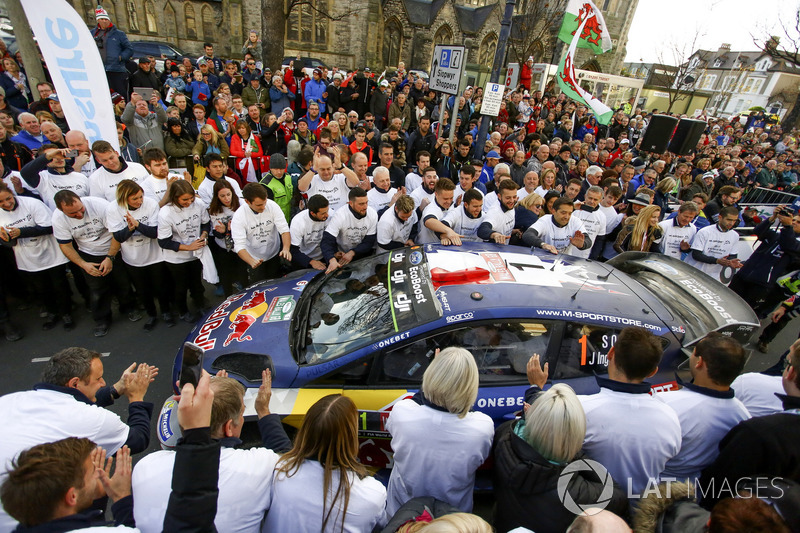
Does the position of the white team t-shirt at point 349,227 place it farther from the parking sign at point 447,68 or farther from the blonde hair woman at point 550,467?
the parking sign at point 447,68

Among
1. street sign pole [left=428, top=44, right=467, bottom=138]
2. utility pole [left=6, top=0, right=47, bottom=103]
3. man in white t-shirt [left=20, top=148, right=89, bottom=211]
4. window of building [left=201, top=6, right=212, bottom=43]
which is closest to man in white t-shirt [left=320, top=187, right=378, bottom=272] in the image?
man in white t-shirt [left=20, top=148, right=89, bottom=211]

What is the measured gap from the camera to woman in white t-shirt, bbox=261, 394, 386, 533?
1.68m

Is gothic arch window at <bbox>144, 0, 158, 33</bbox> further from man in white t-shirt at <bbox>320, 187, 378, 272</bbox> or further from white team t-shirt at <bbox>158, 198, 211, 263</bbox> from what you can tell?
man in white t-shirt at <bbox>320, 187, 378, 272</bbox>

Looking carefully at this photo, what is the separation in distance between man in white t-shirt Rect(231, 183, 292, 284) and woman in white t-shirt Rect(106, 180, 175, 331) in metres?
0.90

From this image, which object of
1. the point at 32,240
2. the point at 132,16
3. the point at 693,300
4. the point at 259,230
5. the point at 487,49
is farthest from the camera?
the point at 487,49

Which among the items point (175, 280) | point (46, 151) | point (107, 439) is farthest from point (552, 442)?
point (46, 151)

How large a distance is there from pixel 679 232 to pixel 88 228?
7598 millimetres

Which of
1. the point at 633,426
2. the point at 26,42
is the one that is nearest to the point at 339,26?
the point at 26,42

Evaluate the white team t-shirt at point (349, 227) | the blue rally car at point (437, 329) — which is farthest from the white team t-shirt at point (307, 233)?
the blue rally car at point (437, 329)

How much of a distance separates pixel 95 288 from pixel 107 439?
309cm

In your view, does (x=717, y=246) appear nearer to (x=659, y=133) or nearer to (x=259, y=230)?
(x=659, y=133)

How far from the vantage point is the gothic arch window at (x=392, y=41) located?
3030 cm

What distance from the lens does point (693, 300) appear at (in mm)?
3629

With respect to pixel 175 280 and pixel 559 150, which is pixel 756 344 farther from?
pixel 175 280
